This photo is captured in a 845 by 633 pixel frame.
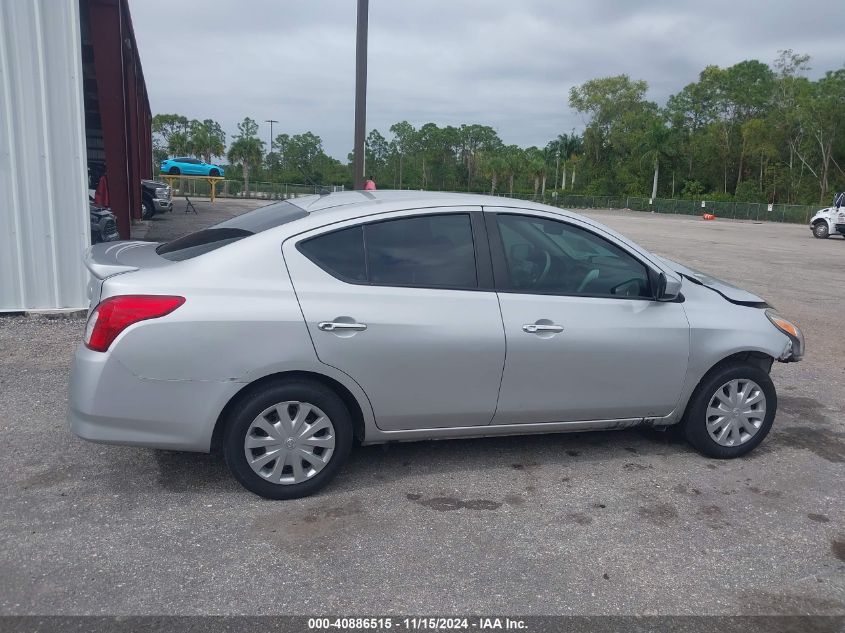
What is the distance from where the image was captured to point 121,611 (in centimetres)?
293

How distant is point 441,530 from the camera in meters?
3.70

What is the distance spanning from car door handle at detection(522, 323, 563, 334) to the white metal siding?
5.98m

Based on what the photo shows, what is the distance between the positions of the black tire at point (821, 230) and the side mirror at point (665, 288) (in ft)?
103

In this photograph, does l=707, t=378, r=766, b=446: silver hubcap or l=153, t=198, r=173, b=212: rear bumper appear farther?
l=153, t=198, r=173, b=212: rear bumper

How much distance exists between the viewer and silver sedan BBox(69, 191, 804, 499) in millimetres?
3656

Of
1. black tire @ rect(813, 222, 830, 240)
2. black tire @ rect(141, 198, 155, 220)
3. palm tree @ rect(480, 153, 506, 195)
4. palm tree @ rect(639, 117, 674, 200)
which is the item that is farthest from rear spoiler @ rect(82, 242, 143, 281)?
palm tree @ rect(480, 153, 506, 195)

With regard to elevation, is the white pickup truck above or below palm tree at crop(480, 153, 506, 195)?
below

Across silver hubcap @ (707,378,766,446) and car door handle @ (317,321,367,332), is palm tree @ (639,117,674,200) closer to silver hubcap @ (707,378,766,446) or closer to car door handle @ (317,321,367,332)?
silver hubcap @ (707,378,766,446)

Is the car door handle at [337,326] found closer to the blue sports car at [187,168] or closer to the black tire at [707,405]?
the black tire at [707,405]

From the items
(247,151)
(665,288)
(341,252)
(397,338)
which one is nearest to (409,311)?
(397,338)

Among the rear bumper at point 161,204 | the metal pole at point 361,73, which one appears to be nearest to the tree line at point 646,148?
the rear bumper at point 161,204

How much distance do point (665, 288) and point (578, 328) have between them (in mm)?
634

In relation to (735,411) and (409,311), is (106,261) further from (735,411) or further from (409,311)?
(735,411)

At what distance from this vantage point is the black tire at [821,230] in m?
31.4
